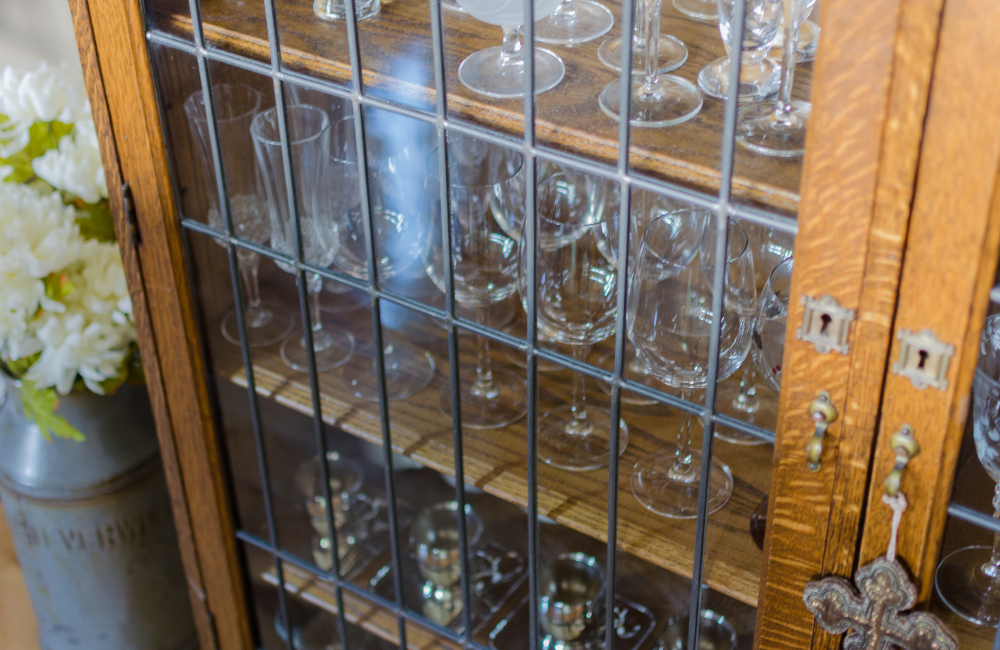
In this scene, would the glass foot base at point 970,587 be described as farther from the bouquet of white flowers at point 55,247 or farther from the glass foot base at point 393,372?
the bouquet of white flowers at point 55,247

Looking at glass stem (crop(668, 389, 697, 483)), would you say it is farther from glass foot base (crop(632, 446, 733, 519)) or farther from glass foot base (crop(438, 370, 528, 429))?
glass foot base (crop(438, 370, 528, 429))

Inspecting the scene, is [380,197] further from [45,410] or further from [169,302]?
[45,410]

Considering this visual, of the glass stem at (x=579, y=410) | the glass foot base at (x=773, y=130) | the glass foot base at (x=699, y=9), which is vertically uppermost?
the glass foot base at (x=699, y=9)

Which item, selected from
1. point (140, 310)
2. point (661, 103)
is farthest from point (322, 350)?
point (661, 103)

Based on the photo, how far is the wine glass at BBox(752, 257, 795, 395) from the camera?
2.59ft

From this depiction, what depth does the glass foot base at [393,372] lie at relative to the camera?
3.49ft

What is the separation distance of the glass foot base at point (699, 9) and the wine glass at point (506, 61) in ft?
0.40

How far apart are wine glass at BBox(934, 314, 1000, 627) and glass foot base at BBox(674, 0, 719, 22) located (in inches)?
12.3

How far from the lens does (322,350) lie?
1113 millimetres

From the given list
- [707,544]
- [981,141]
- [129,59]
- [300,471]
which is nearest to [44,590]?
[300,471]

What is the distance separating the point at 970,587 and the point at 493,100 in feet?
1.62

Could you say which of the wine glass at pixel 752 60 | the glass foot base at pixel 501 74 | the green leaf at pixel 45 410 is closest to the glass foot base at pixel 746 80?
the wine glass at pixel 752 60

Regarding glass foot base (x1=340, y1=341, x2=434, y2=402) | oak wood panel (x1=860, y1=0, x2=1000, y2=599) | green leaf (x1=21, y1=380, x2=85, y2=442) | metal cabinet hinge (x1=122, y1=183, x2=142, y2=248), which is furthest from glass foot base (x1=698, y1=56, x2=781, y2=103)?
green leaf (x1=21, y1=380, x2=85, y2=442)

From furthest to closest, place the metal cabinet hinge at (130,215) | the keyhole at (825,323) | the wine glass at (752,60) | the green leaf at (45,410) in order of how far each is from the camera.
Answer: the green leaf at (45,410)
the metal cabinet hinge at (130,215)
the wine glass at (752,60)
the keyhole at (825,323)
